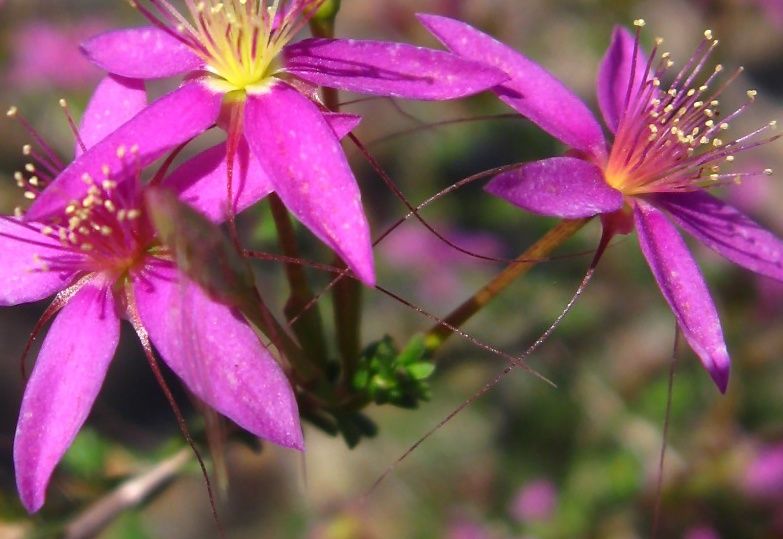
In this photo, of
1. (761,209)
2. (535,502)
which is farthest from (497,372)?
(761,209)

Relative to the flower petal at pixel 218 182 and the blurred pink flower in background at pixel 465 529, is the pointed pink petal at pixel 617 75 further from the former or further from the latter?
the blurred pink flower in background at pixel 465 529

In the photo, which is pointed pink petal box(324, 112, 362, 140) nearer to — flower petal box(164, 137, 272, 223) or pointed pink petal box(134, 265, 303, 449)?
flower petal box(164, 137, 272, 223)

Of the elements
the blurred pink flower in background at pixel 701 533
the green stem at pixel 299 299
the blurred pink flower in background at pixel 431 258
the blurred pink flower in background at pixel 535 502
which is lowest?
the blurred pink flower in background at pixel 535 502

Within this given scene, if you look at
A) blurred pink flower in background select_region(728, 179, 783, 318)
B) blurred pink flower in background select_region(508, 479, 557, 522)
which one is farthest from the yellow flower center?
blurred pink flower in background select_region(508, 479, 557, 522)

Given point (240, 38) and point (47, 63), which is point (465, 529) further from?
point (47, 63)

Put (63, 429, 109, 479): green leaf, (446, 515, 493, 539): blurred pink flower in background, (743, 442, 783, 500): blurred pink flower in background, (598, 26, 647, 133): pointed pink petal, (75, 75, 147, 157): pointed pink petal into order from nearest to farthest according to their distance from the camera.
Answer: (75, 75, 147, 157): pointed pink petal → (598, 26, 647, 133): pointed pink petal → (63, 429, 109, 479): green leaf → (743, 442, 783, 500): blurred pink flower in background → (446, 515, 493, 539): blurred pink flower in background

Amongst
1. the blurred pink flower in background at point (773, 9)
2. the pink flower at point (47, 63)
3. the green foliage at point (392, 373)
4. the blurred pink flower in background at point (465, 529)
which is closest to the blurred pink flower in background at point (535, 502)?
the blurred pink flower in background at point (465, 529)
